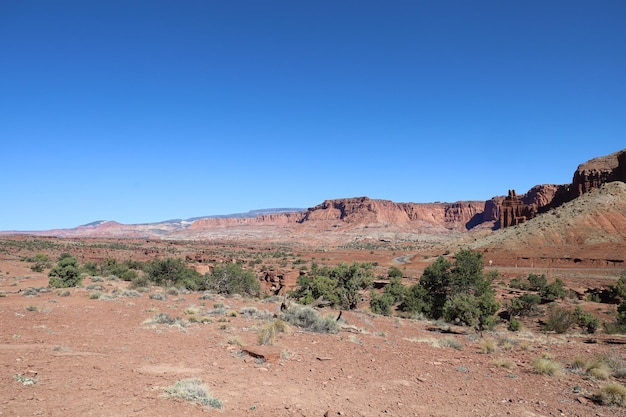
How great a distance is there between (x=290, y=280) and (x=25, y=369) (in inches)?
1243

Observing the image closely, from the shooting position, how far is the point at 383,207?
187 meters

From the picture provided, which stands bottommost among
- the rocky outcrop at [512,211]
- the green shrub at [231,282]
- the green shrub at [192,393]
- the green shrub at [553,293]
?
the green shrub at [553,293]

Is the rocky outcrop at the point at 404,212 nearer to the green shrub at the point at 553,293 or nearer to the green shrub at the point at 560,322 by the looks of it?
the green shrub at the point at 553,293

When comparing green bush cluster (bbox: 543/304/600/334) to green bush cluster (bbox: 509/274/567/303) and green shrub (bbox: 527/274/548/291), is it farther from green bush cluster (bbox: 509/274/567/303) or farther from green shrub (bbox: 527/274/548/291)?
green shrub (bbox: 527/274/548/291)

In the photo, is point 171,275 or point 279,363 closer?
point 279,363

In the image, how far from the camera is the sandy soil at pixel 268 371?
592 centimetres

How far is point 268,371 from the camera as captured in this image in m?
7.86

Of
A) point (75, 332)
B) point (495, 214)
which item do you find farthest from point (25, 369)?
point (495, 214)

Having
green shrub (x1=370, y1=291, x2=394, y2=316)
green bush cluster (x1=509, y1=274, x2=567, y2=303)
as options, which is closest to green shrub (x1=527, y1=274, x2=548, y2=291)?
green bush cluster (x1=509, y1=274, x2=567, y2=303)

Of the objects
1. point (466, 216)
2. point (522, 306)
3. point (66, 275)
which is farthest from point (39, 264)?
point (466, 216)

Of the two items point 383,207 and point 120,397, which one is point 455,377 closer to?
point 120,397

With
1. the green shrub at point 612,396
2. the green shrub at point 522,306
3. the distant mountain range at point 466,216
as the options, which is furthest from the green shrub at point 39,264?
the distant mountain range at point 466,216

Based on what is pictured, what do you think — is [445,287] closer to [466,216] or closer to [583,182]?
[583,182]

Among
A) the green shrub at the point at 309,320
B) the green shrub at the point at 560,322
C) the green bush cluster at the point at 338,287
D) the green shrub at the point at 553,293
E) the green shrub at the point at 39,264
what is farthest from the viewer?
the green shrub at the point at 39,264
